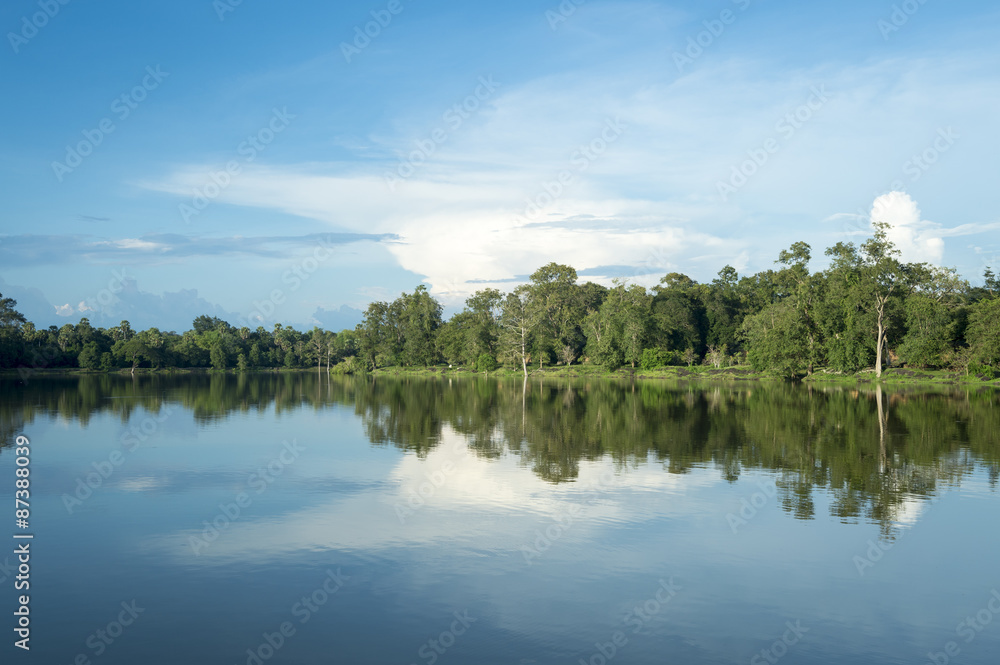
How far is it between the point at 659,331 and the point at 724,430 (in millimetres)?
52341

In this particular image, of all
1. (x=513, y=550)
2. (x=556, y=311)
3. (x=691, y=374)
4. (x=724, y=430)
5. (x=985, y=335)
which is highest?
(x=556, y=311)

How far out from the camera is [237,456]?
64.3 ft

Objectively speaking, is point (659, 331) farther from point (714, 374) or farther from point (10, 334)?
point (10, 334)

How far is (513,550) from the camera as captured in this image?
10.6 metres

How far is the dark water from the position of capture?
7586 mm

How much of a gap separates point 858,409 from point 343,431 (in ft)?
81.0

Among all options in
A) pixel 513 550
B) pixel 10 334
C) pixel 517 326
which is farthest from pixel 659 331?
pixel 10 334

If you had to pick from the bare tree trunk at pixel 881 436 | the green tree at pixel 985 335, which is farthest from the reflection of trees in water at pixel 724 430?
the green tree at pixel 985 335

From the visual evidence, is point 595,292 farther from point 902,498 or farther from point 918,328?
point 902,498

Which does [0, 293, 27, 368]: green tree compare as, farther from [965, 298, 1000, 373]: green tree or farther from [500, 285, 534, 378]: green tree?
[965, 298, 1000, 373]: green tree

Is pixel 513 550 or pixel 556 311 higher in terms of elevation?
pixel 556 311

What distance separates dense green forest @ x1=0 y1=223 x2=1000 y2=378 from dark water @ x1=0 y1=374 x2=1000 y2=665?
39.8 metres

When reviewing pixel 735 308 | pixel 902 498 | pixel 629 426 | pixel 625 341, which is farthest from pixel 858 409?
pixel 735 308

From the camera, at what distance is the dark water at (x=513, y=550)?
759cm
